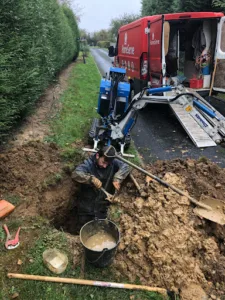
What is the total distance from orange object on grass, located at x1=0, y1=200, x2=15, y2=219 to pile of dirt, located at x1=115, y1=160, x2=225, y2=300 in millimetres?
1676

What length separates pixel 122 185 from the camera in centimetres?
522

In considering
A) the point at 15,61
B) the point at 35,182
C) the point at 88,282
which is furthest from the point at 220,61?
the point at 88,282

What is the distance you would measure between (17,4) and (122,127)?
354cm

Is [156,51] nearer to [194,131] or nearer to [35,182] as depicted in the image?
[194,131]

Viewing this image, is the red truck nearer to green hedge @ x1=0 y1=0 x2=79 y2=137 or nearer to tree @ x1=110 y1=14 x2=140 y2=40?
green hedge @ x1=0 y1=0 x2=79 y2=137

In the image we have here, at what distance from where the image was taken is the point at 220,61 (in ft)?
27.3

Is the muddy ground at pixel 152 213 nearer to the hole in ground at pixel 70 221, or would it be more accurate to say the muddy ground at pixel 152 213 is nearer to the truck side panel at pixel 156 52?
the hole in ground at pixel 70 221

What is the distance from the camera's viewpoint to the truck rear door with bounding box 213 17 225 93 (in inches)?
315

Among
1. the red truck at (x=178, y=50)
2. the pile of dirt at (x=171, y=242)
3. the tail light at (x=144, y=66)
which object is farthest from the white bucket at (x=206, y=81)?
the pile of dirt at (x=171, y=242)

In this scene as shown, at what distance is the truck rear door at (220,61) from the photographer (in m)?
8.00

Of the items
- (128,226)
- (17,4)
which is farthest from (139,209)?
(17,4)

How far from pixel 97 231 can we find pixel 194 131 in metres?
4.65

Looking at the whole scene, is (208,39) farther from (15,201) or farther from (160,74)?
(15,201)

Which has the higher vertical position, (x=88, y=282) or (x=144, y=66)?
(x=144, y=66)
